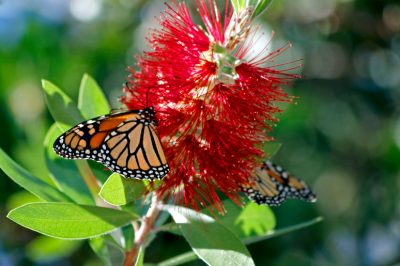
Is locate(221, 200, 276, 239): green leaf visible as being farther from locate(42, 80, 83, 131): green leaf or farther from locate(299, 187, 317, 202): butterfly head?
locate(42, 80, 83, 131): green leaf

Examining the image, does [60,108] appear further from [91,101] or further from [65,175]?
[65,175]

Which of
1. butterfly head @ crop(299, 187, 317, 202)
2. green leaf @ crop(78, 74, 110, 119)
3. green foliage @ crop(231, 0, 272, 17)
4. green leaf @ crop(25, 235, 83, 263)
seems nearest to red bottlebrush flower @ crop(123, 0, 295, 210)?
green foliage @ crop(231, 0, 272, 17)

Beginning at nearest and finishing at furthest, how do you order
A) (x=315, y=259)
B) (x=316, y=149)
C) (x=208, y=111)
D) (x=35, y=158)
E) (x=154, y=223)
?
(x=208, y=111) → (x=154, y=223) → (x=35, y=158) → (x=315, y=259) → (x=316, y=149)

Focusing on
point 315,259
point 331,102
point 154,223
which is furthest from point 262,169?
point 331,102

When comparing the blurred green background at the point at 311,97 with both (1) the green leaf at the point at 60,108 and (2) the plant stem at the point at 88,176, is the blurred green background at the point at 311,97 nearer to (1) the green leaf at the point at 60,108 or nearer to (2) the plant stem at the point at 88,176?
(2) the plant stem at the point at 88,176

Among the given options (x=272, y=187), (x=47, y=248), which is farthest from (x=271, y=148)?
(x=47, y=248)

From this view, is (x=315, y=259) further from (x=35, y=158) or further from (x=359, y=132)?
(x=35, y=158)
